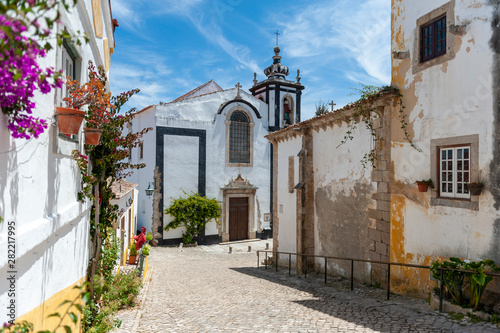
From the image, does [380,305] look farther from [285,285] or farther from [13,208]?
[13,208]

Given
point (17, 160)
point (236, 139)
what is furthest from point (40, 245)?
point (236, 139)

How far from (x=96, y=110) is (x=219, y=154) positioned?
16.9 meters

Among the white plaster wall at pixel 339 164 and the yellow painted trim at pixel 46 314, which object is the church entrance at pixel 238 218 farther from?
the yellow painted trim at pixel 46 314

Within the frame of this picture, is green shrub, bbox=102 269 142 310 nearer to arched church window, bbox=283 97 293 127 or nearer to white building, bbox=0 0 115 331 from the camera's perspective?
white building, bbox=0 0 115 331

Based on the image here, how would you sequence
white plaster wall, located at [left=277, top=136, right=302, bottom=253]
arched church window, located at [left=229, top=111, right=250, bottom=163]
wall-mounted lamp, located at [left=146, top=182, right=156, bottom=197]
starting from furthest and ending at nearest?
arched church window, located at [left=229, top=111, right=250, bottom=163], wall-mounted lamp, located at [left=146, top=182, right=156, bottom=197], white plaster wall, located at [left=277, top=136, right=302, bottom=253]

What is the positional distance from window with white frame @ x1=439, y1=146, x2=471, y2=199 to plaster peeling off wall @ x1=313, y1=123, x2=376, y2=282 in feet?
7.18

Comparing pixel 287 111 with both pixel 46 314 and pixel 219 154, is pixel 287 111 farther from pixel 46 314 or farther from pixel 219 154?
pixel 46 314

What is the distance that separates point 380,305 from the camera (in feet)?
24.2

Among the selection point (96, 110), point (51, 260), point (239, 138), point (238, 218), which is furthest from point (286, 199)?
point (51, 260)

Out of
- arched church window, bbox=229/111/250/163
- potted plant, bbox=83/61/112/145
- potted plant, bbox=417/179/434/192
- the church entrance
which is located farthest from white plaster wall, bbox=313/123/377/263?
the church entrance

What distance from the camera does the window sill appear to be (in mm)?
7027

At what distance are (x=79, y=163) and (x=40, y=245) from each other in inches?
67.5

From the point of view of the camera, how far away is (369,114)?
9.95m

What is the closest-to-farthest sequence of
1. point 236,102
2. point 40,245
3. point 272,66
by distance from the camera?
point 40,245 → point 236,102 → point 272,66
